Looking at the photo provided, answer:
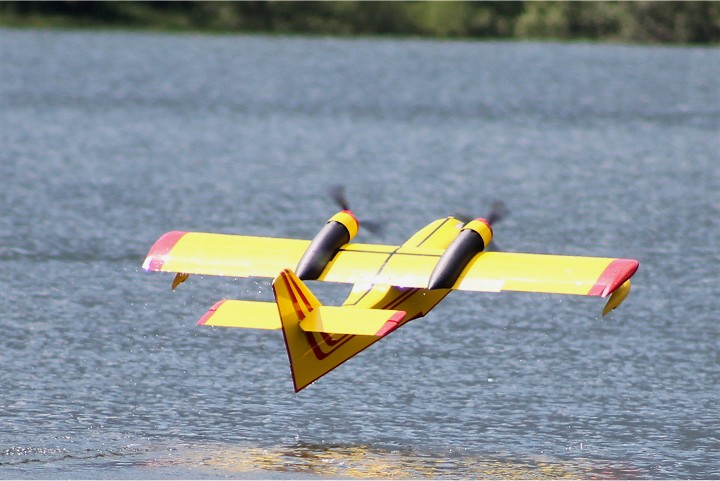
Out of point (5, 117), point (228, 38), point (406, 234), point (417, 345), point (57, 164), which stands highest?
point (417, 345)

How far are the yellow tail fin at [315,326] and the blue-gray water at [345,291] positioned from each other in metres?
1.42

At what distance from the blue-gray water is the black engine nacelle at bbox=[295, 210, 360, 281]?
2.57 metres

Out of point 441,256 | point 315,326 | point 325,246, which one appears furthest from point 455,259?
point 315,326

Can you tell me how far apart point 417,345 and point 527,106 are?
61.0 meters

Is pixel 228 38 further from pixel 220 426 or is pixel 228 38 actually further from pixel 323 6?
pixel 220 426

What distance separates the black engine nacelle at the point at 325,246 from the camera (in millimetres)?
23031

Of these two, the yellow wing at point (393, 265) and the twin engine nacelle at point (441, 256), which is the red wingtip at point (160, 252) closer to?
the yellow wing at point (393, 265)

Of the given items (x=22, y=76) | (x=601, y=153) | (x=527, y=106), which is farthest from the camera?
(x=22, y=76)

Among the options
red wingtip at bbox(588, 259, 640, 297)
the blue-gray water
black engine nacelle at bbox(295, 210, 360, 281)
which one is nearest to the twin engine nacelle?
black engine nacelle at bbox(295, 210, 360, 281)

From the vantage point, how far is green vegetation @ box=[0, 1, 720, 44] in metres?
129

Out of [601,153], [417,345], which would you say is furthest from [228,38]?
[417,345]

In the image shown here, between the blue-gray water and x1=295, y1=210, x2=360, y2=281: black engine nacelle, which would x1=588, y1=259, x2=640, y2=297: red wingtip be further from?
x1=295, y1=210, x2=360, y2=281: black engine nacelle

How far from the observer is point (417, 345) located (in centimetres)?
2934

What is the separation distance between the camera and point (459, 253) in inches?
892
